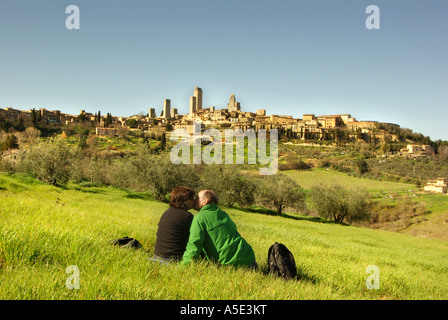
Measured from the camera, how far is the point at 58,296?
2.79 m

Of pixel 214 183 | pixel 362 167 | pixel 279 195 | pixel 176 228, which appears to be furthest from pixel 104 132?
pixel 176 228

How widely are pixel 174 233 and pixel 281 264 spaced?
6.41ft

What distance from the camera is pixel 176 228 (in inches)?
203

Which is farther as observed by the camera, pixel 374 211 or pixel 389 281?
pixel 374 211

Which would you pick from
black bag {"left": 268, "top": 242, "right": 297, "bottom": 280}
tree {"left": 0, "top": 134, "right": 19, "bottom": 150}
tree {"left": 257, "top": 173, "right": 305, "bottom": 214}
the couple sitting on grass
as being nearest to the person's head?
the couple sitting on grass

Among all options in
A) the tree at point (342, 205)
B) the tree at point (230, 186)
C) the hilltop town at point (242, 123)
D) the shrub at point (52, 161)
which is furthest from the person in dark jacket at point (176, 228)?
the hilltop town at point (242, 123)

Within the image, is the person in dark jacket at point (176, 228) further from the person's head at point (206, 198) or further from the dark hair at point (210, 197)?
the dark hair at point (210, 197)

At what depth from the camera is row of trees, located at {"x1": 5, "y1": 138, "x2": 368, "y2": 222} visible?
3462 centimetres

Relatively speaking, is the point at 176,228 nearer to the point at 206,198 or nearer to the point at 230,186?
the point at 206,198

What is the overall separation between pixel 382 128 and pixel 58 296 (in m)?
216

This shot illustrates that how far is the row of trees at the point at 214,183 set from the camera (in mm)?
34625
